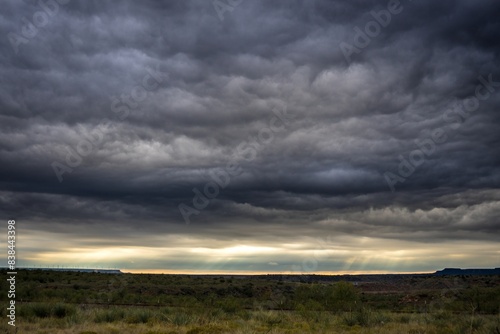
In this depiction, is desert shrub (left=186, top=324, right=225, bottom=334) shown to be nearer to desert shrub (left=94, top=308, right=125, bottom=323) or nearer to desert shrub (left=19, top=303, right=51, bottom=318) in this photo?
desert shrub (left=94, top=308, right=125, bottom=323)

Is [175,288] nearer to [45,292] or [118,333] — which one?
[45,292]

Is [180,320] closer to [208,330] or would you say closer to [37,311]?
[208,330]

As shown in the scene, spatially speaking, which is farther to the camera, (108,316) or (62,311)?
(62,311)

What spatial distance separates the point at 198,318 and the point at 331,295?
1436 centimetres

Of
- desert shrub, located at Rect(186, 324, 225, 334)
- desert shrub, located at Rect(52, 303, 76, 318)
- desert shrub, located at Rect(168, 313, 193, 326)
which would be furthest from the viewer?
desert shrub, located at Rect(52, 303, 76, 318)

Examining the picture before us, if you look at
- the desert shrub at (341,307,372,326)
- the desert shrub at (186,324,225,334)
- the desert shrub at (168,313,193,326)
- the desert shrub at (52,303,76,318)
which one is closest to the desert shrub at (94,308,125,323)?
the desert shrub at (52,303,76,318)

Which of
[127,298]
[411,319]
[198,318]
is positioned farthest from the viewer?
[127,298]

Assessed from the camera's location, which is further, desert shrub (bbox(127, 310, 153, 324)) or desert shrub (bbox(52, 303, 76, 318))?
desert shrub (bbox(52, 303, 76, 318))

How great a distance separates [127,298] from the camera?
39.7 meters

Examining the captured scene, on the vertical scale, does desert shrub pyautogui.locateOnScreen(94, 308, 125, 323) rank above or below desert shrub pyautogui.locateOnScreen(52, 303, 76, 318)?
below

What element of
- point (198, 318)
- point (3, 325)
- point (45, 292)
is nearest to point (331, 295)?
point (198, 318)

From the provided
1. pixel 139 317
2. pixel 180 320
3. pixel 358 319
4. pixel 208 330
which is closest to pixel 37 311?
pixel 139 317

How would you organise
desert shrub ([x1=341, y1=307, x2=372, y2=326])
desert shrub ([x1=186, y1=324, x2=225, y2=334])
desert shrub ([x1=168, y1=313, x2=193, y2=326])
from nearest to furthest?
desert shrub ([x1=186, y1=324, x2=225, y2=334]) < desert shrub ([x1=168, y1=313, x2=193, y2=326]) < desert shrub ([x1=341, y1=307, x2=372, y2=326])

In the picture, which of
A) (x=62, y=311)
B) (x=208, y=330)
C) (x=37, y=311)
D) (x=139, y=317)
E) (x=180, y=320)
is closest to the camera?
(x=208, y=330)
